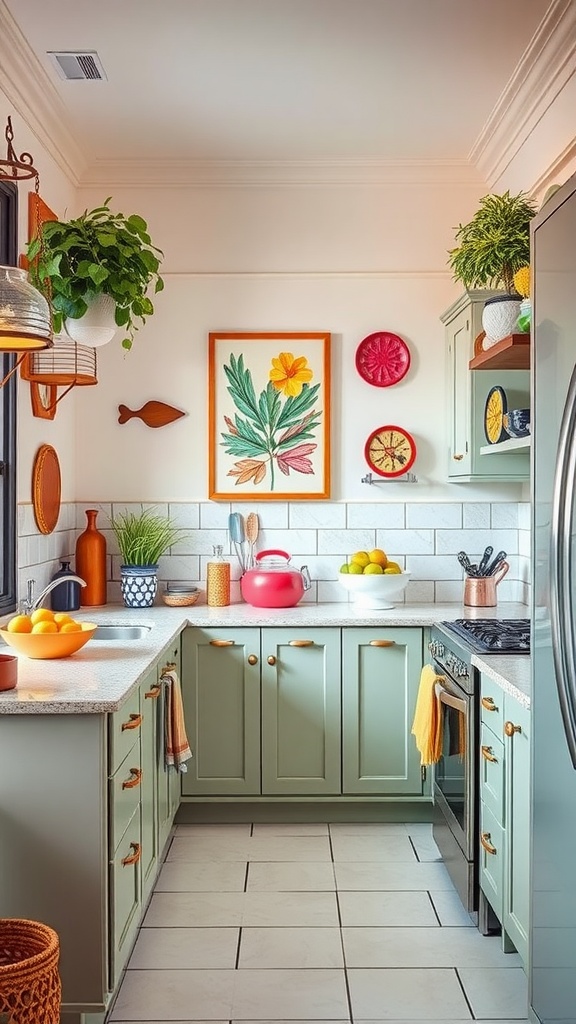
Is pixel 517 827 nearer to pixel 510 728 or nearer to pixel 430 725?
pixel 510 728

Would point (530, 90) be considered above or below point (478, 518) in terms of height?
above

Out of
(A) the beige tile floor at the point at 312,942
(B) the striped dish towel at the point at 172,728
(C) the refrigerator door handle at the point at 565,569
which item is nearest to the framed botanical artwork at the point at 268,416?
(B) the striped dish towel at the point at 172,728

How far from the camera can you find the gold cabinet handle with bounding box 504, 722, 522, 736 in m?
2.62

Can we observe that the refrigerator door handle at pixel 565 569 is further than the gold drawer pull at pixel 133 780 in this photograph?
No

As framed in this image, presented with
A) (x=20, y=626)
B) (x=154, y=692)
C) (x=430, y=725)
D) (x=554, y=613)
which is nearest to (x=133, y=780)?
(x=154, y=692)

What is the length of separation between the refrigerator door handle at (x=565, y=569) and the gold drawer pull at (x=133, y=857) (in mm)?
1315

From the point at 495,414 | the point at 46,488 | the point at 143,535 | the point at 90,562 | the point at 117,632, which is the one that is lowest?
the point at 117,632

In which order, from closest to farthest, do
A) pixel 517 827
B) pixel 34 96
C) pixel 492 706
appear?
pixel 517 827
pixel 492 706
pixel 34 96

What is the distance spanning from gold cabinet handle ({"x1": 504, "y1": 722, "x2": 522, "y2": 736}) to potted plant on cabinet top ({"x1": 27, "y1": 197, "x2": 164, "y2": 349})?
170cm

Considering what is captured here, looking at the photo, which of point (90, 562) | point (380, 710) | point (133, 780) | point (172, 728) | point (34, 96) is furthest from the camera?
point (90, 562)

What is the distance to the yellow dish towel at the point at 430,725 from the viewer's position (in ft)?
11.5

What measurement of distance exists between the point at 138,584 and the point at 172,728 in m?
1.03

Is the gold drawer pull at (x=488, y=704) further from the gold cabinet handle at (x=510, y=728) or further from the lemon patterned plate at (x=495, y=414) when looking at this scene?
the lemon patterned plate at (x=495, y=414)

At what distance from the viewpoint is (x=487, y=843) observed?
2963 mm
